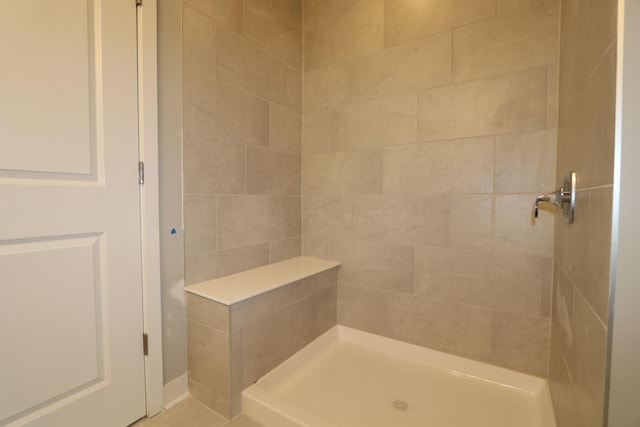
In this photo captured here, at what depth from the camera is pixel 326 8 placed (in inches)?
78.6

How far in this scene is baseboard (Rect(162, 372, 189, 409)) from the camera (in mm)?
1354

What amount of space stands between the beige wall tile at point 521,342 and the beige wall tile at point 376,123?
3.66 feet

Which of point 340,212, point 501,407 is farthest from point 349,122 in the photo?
point 501,407

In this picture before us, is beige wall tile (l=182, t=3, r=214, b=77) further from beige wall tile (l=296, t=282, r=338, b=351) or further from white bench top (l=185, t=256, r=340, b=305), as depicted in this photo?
beige wall tile (l=296, t=282, r=338, b=351)

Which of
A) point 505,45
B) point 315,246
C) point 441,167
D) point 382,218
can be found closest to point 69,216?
point 315,246

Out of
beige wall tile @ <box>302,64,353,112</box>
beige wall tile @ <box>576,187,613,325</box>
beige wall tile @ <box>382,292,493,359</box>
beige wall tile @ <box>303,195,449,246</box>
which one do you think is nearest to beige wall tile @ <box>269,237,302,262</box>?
beige wall tile @ <box>303,195,449,246</box>

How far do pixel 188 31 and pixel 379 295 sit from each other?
183cm

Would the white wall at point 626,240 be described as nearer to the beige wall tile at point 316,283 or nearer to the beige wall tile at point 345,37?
the beige wall tile at point 316,283

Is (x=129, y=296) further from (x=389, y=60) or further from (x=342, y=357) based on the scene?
(x=389, y=60)

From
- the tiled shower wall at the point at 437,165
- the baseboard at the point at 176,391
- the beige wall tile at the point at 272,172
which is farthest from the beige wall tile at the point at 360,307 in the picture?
the baseboard at the point at 176,391

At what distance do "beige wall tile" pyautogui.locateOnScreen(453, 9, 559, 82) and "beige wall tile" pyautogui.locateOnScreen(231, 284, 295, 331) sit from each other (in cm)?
151

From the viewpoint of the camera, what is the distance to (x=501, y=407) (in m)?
1.34

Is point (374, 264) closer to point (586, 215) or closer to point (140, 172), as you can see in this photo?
point (586, 215)

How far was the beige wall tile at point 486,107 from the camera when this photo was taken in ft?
4.55
